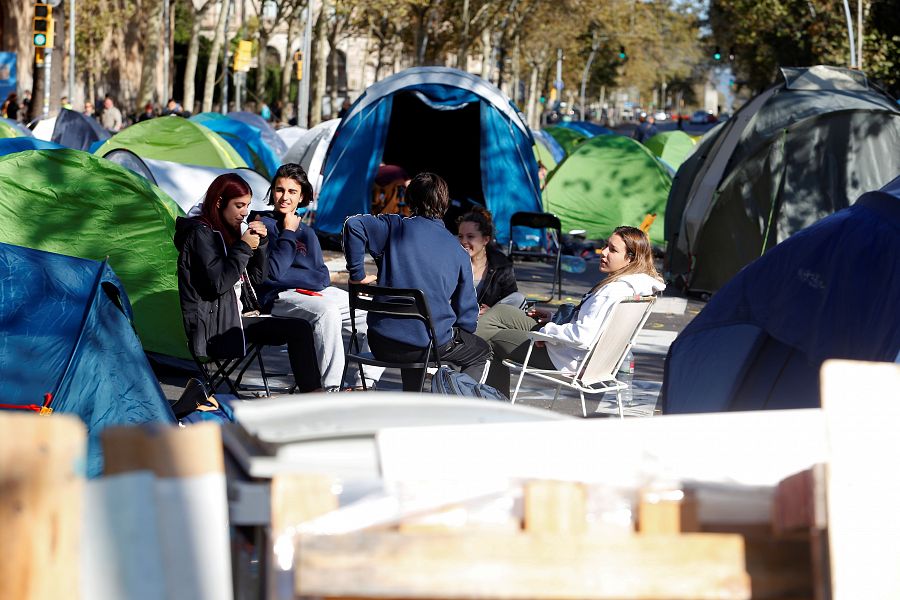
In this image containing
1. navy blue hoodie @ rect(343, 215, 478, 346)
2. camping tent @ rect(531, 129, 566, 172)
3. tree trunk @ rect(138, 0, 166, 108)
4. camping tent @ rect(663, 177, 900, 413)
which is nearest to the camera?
camping tent @ rect(663, 177, 900, 413)

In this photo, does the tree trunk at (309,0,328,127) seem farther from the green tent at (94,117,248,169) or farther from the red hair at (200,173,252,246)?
the red hair at (200,173,252,246)

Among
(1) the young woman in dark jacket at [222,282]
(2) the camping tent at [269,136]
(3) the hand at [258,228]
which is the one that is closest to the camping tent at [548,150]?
(2) the camping tent at [269,136]

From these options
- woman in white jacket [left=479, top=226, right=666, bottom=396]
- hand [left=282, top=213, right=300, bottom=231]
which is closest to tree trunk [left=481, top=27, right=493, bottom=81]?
hand [left=282, top=213, right=300, bottom=231]

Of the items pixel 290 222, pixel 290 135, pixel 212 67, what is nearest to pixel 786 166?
pixel 290 222

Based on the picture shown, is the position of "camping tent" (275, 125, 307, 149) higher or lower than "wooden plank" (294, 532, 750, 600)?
lower

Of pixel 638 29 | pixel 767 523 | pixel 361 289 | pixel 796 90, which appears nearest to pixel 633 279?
pixel 361 289

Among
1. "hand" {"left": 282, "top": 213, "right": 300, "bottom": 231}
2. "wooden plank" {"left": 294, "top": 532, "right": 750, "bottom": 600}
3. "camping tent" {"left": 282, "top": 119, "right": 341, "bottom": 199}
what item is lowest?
"camping tent" {"left": 282, "top": 119, "right": 341, "bottom": 199}

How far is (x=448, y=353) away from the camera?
686cm

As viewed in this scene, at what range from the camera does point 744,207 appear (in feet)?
43.4

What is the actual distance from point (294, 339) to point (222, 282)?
0.73 metres

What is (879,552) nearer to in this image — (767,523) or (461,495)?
(767,523)

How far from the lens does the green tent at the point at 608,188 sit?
62.0ft

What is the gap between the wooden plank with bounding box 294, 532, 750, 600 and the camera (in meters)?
2.08

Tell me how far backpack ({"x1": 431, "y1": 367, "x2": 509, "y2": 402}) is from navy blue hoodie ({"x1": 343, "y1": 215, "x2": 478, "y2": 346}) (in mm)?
451
